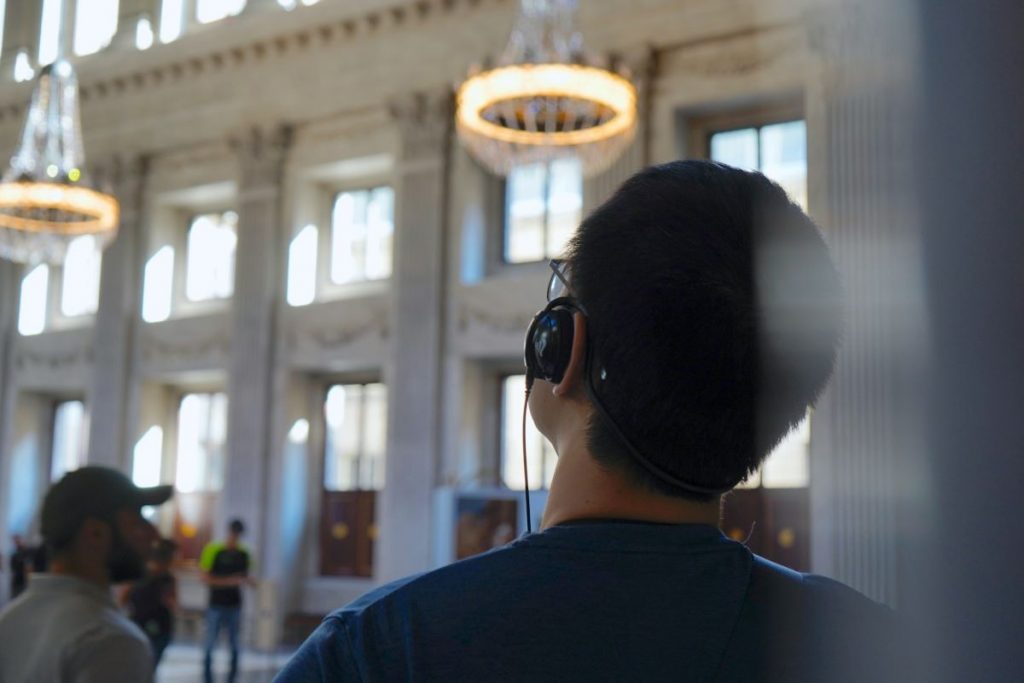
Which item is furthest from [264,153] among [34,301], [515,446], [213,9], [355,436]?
[34,301]

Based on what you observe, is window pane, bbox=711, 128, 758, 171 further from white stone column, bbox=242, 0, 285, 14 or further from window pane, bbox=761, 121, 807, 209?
white stone column, bbox=242, 0, 285, 14

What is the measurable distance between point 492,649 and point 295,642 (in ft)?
54.6

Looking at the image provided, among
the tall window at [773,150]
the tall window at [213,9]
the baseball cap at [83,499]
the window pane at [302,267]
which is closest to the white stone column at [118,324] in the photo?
the tall window at [213,9]

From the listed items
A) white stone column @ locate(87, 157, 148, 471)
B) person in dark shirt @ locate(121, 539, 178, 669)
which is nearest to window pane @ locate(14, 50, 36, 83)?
white stone column @ locate(87, 157, 148, 471)

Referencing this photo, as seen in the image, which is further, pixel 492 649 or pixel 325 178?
pixel 325 178

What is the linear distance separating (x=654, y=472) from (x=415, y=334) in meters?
15.3

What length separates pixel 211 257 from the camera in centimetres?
1983

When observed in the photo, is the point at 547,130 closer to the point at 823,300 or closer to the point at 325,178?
the point at 325,178

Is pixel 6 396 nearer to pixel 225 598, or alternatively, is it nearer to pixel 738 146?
pixel 225 598

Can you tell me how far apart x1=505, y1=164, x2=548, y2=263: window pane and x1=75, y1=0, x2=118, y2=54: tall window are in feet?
25.5

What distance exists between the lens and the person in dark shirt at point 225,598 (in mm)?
11648

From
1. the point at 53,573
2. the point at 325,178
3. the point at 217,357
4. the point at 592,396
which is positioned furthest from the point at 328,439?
the point at 592,396

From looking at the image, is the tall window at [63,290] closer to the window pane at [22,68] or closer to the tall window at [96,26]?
the window pane at [22,68]

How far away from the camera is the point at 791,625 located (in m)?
0.98
